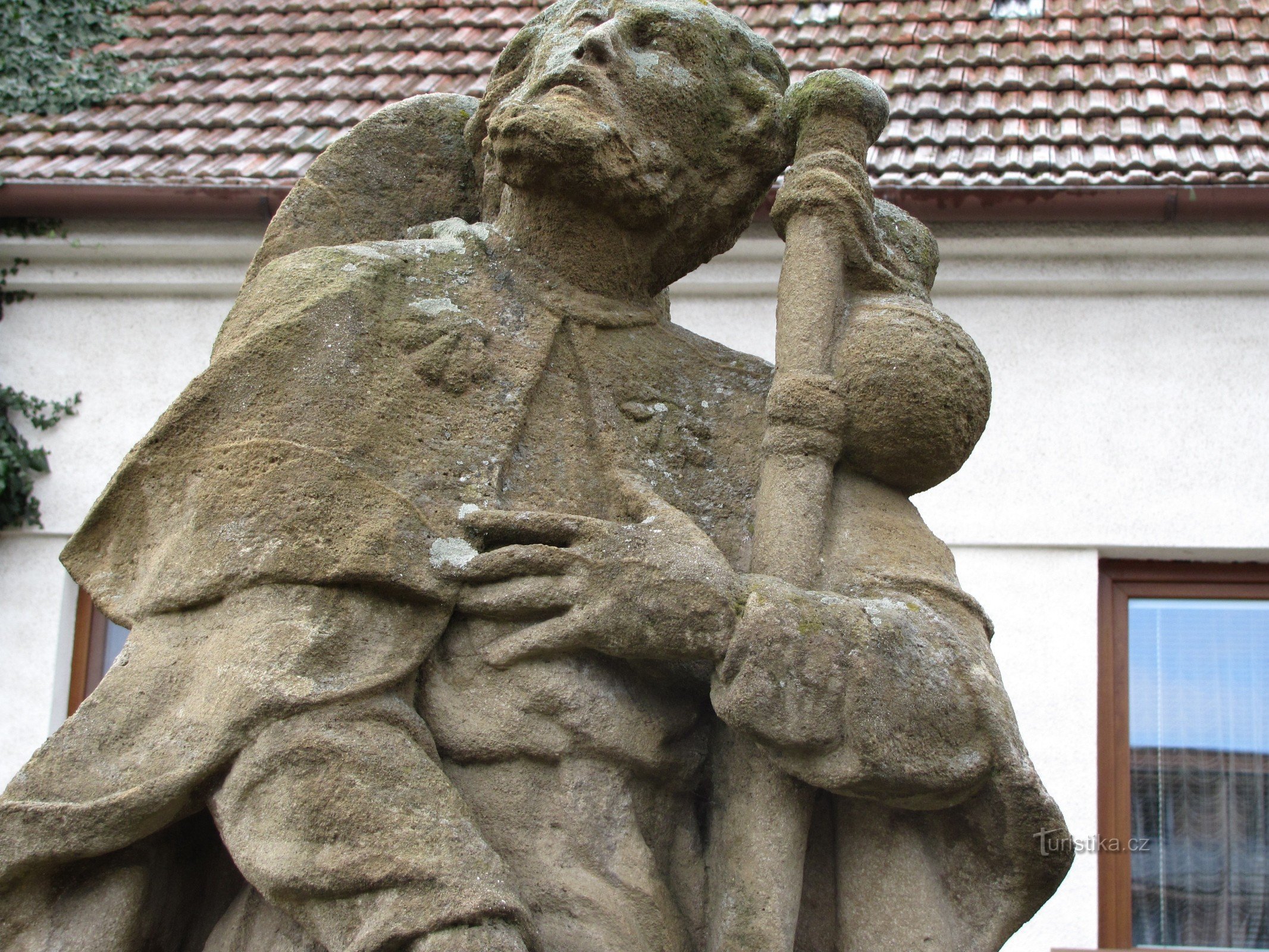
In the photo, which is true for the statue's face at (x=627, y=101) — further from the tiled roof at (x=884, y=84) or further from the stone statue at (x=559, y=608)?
the tiled roof at (x=884, y=84)

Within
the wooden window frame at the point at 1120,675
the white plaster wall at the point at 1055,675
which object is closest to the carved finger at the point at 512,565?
the white plaster wall at the point at 1055,675

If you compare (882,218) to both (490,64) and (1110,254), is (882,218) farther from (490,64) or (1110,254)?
(490,64)

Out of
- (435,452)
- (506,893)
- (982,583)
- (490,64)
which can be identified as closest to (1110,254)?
(982,583)

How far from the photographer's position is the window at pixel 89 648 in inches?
251

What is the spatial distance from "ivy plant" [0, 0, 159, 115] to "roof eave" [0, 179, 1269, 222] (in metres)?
0.95

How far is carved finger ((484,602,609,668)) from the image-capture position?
221 cm

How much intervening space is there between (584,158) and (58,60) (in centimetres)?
596

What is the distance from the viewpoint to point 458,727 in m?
2.25

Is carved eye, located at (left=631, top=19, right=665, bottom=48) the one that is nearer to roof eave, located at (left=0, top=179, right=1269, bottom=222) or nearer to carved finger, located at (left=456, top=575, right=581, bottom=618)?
carved finger, located at (left=456, top=575, right=581, bottom=618)

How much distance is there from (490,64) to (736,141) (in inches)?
194

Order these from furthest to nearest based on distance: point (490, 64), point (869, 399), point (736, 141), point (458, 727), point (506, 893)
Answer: point (490, 64), point (736, 141), point (869, 399), point (458, 727), point (506, 893)

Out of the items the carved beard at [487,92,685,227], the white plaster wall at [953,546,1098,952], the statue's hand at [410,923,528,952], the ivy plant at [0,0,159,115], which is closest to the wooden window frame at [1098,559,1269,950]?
the white plaster wall at [953,546,1098,952]

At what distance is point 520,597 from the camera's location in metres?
2.25

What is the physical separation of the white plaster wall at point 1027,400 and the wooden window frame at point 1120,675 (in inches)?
4.0
